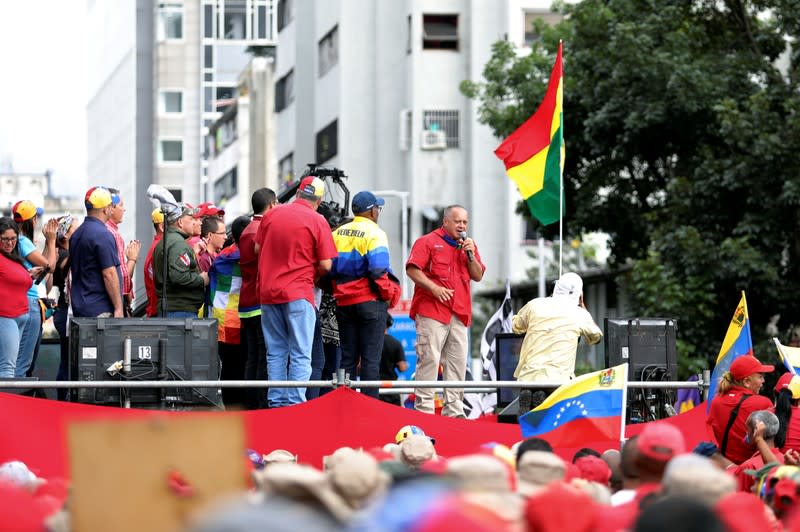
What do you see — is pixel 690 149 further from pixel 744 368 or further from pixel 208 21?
pixel 208 21

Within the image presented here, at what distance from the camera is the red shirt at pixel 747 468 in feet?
33.7

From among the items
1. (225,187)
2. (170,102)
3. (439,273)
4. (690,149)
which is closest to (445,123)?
(690,149)

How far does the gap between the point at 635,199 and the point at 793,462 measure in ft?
72.5

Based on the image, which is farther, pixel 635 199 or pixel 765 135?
pixel 635 199

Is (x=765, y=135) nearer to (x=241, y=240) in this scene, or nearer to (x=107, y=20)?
(x=241, y=240)

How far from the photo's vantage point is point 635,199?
1289 inches

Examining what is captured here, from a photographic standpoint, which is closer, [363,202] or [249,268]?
[363,202]

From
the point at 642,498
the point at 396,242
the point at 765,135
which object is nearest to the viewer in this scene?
the point at 642,498

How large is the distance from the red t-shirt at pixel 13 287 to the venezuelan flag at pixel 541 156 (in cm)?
551

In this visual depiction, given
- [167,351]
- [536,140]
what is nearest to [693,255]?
[536,140]

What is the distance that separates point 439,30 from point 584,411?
40217 millimetres

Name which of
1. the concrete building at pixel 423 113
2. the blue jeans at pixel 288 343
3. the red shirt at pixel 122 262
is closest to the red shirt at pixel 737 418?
the blue jeans at pixel 288 343

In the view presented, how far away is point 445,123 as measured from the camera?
52.0 metres

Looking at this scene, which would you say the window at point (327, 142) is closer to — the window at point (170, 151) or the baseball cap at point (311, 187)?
the window at point (170, 151)
